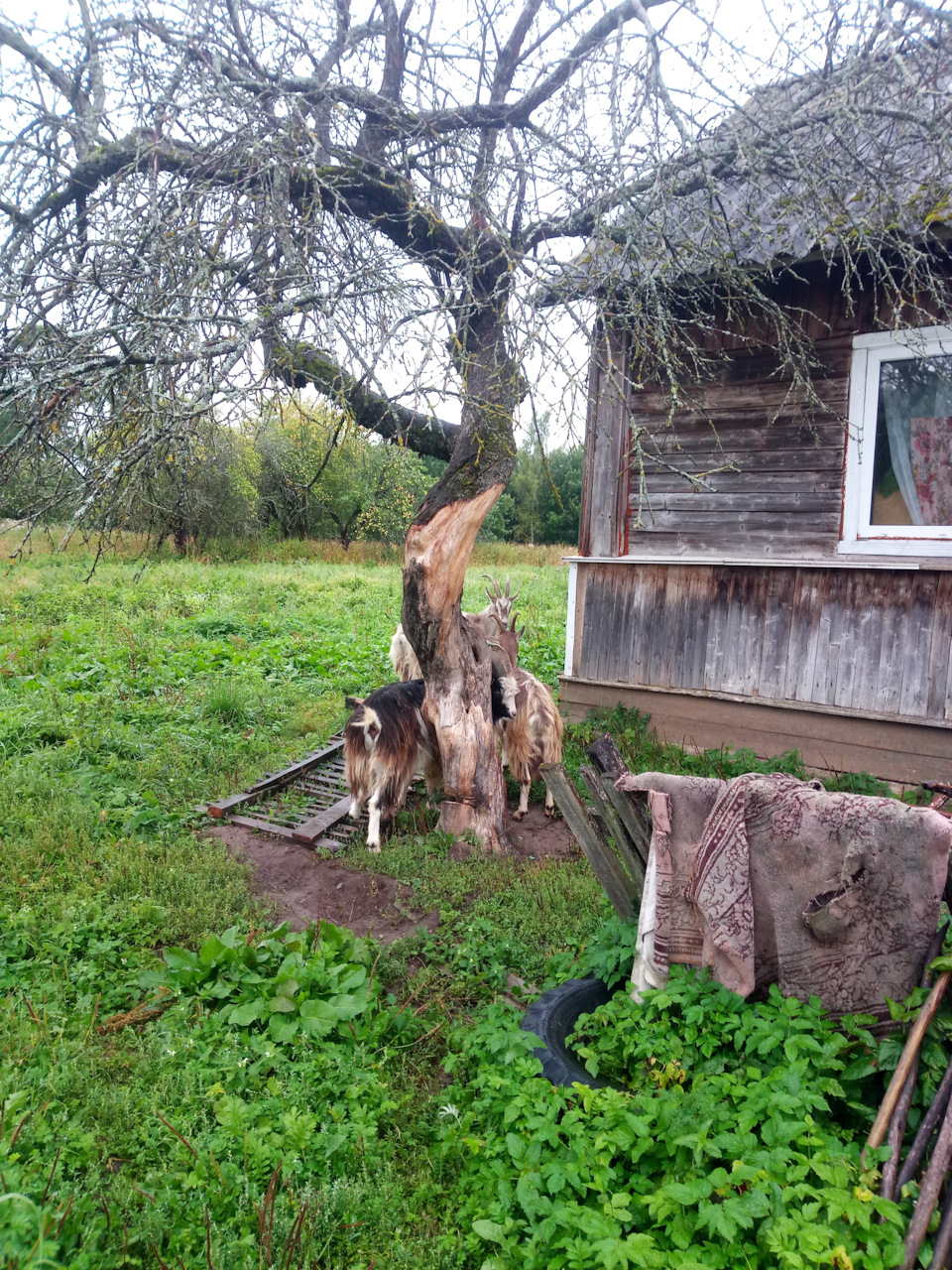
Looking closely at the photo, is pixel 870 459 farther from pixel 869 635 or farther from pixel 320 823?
pixel 320 823

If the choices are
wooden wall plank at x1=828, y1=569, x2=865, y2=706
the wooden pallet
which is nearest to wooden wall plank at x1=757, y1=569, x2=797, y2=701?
wooden wall plank at x1=828, y1=569, x2=865, y2=706

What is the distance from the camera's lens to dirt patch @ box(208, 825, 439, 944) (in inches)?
175

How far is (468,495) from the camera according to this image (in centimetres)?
526

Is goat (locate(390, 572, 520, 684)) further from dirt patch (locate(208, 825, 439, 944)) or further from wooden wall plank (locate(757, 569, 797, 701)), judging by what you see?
wooden wall plank (locate(757, 569, 797, 701))

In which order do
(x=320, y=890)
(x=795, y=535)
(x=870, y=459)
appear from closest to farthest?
1. (x=320, y=890)
2. (x=870, y=459)
3. (x=795, y=535)

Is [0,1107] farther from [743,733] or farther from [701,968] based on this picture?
[743,733]

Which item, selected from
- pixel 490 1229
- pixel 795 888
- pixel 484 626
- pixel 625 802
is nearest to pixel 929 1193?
pixel 795 888

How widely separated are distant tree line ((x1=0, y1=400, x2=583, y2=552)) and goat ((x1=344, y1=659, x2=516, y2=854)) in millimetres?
1634

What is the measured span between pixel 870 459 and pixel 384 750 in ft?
15.6

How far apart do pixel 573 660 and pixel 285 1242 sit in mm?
6064

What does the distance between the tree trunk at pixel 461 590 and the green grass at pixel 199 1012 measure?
0.49m

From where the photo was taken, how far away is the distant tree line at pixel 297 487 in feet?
14.1

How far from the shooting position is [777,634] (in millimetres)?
6652

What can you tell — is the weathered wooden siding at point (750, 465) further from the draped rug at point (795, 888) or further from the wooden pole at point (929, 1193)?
the wooden pole at point (929, 1193)
